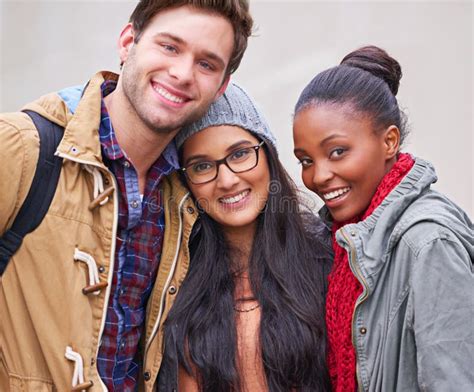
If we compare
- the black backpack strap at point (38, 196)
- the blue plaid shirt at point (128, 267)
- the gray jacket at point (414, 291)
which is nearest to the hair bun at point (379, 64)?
the gray jacket at point (414, 291)

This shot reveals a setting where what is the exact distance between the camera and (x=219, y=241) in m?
2.74

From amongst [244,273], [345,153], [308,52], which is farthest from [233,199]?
[308,52]

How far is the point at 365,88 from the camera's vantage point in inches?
94.8

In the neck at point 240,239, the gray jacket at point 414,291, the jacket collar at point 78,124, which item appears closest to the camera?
the gray jacket at point 414,291

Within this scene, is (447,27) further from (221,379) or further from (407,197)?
(221,379)

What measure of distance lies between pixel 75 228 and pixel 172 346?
571 mm

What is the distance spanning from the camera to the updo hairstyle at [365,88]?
237cm

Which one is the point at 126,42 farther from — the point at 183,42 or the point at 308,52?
the point at 308,52

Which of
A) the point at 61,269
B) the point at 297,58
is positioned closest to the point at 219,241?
the point at 61,269

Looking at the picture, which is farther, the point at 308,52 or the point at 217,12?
the point at 308,52

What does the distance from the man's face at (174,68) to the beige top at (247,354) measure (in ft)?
2.33

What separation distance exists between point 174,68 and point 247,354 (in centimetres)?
102

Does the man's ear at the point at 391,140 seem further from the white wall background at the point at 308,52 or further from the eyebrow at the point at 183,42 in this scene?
the white wall background at the point at 308,52

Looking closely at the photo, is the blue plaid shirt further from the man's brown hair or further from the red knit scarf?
the red knit scarf
